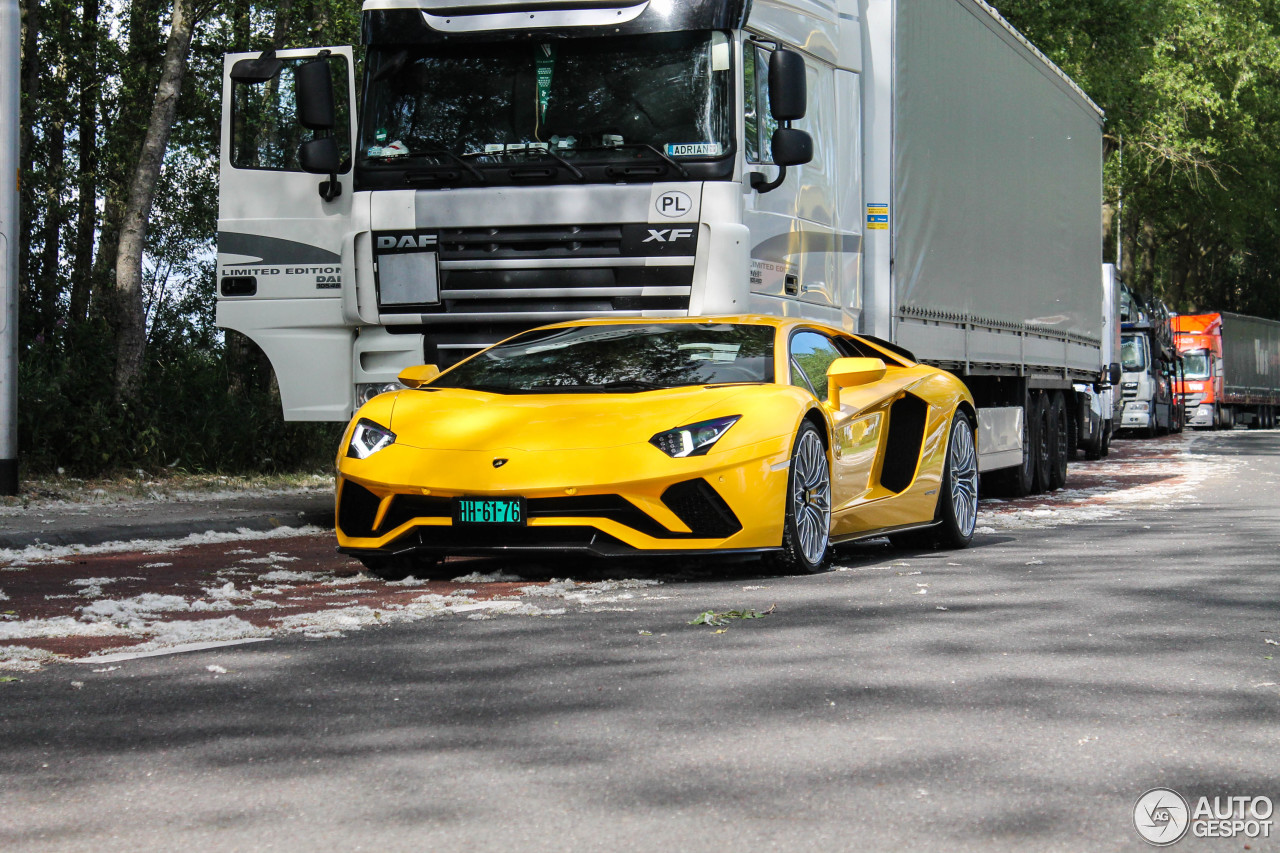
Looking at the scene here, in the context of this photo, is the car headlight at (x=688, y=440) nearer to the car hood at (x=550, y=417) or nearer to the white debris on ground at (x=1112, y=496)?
the car hood at (x=550, y=417)

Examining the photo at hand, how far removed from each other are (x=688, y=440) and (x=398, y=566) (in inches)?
64.2

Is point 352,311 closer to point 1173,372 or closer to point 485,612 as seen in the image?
point 485,612

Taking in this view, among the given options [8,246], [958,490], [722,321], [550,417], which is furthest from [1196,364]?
[550,417]

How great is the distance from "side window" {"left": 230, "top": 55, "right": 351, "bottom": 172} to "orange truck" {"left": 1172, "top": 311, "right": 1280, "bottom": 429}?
127 feet

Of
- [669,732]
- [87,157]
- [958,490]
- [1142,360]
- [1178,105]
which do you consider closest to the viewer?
[669,732]

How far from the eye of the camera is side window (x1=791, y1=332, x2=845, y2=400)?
892cm

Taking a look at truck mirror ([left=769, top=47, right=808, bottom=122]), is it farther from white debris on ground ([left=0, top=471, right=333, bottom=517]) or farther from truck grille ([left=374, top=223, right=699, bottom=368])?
white debris on ground ([left=0, top=471, right=333, bottom=517])

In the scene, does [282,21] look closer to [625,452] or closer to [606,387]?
[606,387]

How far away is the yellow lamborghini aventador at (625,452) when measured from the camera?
762 cm

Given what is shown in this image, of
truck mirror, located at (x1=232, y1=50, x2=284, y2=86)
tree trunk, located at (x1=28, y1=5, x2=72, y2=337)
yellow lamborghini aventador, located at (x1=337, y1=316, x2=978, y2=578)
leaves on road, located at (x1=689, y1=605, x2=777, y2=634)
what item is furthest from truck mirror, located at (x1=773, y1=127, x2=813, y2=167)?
tree trunk, located at (x1=28, y1=5, x2=72, y2=337)

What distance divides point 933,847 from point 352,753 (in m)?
1.54

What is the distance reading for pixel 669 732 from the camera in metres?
4.41

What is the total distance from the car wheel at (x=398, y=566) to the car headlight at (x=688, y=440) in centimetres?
134

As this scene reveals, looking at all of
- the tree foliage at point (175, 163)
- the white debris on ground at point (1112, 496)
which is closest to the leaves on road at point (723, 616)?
the white debris on ground at point (1112, 496)
